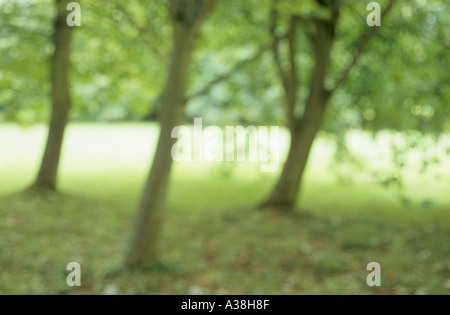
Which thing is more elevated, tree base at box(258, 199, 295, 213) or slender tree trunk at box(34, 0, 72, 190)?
slender tree trunk at box(34, 0, 72, 190)

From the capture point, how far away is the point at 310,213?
13336mm

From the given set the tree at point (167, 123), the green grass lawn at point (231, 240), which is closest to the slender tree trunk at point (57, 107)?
the green grass lawn at point (231, 240)

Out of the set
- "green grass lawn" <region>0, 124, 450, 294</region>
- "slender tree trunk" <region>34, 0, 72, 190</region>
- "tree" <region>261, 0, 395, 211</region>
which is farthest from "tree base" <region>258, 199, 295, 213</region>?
"slender tree trunk" <region>34, 0, 72, 190</region>

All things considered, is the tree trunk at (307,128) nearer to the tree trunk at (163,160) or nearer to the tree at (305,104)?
the tree at (305,104)

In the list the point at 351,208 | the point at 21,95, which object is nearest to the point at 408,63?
the point at 351,208

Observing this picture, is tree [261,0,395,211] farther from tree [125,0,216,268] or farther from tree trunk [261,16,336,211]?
tree [125,0,216,268]

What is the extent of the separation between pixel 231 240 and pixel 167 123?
3.46 metres

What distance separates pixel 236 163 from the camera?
14.0 m

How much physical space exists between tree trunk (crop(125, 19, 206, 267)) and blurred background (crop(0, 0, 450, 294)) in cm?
10

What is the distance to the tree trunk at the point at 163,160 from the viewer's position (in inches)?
350

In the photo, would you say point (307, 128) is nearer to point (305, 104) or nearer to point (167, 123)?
point (305, 104)

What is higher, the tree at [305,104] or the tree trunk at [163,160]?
the tree at [305,104]

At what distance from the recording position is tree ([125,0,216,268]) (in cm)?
878
